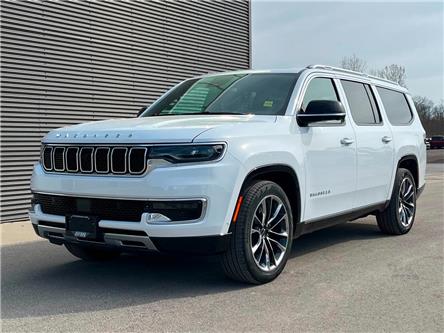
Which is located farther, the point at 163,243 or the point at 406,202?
the point at 406,202

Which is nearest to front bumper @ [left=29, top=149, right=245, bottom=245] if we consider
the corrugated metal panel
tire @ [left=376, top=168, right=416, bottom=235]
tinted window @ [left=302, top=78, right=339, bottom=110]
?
tinted window @ [left=302, top=78, right=339, bottom=110]

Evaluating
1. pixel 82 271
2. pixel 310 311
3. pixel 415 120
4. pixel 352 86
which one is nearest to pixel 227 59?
pixel 415 120

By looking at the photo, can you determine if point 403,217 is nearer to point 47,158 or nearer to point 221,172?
point 221,172

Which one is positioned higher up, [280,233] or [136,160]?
[136,160]

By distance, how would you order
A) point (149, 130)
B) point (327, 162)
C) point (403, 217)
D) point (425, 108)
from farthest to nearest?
1. point (425, 108)
2. point (403, 217)
3. point (327, 162)
4. point (149, 130)

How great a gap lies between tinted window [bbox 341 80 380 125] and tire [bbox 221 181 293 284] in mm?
1899

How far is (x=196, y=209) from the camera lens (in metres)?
4.13

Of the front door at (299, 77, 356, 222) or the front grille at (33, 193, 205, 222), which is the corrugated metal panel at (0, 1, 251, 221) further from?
the front door at (299, 77, 356, 222)

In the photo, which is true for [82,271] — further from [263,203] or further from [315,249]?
[315,249]

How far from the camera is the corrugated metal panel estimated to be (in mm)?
8781

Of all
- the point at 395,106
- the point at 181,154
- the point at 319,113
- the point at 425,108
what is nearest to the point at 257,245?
the point at 181,154

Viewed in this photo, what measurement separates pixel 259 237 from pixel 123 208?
1216 millimetres

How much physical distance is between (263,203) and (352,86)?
2.50 metres

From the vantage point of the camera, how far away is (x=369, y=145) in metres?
6.24
